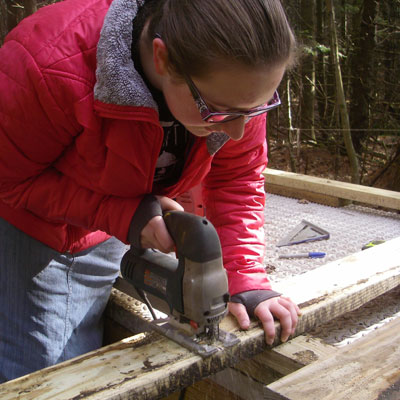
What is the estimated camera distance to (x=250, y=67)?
3.94 ft

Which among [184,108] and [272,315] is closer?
[184,108]

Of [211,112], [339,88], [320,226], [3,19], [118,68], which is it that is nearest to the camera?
[211,112]

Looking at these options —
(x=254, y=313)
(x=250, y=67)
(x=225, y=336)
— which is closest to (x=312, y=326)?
(x=254, y=313)

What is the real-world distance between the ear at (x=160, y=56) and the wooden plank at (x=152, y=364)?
2.77 ft

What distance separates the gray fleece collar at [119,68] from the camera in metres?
1.40

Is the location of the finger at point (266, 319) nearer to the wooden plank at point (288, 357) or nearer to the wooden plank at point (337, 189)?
the wooden plank at point (288, 357)

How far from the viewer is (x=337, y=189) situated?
3895 mm

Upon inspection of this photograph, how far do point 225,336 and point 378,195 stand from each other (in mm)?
2522

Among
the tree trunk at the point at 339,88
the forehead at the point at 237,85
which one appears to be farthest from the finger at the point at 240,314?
the tree trunk at the point at 339,88

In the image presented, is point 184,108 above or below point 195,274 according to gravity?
above

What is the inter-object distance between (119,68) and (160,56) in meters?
0.15

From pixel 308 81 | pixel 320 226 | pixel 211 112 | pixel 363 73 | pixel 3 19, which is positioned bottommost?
pixel 320 226

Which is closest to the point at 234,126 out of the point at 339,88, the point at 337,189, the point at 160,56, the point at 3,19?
the point at 160,56

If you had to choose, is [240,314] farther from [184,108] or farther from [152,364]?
[184,108]
